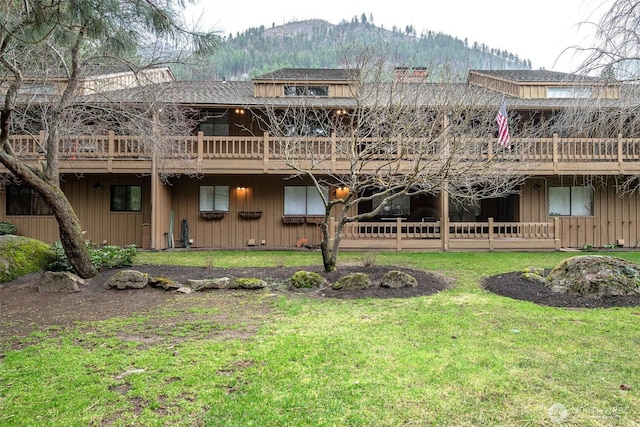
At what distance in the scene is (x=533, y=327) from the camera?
507 centimetres

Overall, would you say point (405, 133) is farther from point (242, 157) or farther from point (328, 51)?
point (328, 51)

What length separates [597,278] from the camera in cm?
674

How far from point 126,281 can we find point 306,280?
3440 millimetres

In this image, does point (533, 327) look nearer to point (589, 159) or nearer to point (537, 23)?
point (537, 23)

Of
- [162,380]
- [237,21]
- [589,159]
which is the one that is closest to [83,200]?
[237,21]

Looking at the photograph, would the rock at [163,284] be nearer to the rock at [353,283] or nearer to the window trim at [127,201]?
the rock at [353,283]

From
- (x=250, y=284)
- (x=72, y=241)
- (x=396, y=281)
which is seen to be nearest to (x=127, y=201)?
(x=72, y=241)

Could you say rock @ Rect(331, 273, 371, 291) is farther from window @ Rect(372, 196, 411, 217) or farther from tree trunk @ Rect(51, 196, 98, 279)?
window @ Rect(372, 196, 411, 217)

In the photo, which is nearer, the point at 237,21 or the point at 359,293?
the point at 359,293

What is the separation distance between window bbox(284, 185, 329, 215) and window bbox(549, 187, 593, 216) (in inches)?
360

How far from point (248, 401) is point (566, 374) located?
2928mm

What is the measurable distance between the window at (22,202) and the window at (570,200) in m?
20.0

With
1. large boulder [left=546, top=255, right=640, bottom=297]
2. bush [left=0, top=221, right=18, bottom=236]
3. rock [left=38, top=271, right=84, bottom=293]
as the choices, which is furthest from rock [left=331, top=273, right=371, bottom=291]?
bush [left=0, top=221, right=18, bottom=236]

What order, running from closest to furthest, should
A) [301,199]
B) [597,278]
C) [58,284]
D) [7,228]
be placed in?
1. [597,278]
2. [58,284]
3. [7,228]
4. [301,199]
